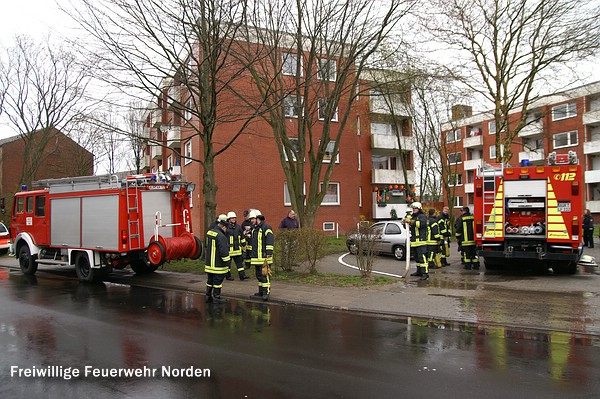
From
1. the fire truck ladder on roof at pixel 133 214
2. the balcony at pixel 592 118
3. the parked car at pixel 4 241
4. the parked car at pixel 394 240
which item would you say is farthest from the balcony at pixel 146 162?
the balcony at pixel 592 118

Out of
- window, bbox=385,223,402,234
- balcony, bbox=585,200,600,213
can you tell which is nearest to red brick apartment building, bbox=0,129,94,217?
window, bbox=385,223,402,234

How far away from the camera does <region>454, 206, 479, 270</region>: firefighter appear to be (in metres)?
13.4

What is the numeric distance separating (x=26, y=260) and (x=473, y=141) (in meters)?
48.2

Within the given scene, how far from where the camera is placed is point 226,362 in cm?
541

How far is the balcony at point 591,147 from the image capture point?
39.9m

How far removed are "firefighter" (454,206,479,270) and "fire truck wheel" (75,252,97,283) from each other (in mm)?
10158

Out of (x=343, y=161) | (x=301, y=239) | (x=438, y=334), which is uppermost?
(x=343, y=161)

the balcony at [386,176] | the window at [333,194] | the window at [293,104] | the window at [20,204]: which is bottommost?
the window at [20,204]

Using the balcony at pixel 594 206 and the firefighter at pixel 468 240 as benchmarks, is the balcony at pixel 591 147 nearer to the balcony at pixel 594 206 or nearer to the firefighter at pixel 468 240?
the balcony at pixel 594 206

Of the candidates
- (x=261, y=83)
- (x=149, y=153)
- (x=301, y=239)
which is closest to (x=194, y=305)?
(x=301, y=239)

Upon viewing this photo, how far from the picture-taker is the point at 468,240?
13.5 metres

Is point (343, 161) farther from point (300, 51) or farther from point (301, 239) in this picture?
point (301, 239)

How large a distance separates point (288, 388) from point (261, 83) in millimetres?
13104

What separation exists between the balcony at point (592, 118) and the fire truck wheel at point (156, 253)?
35091mm
